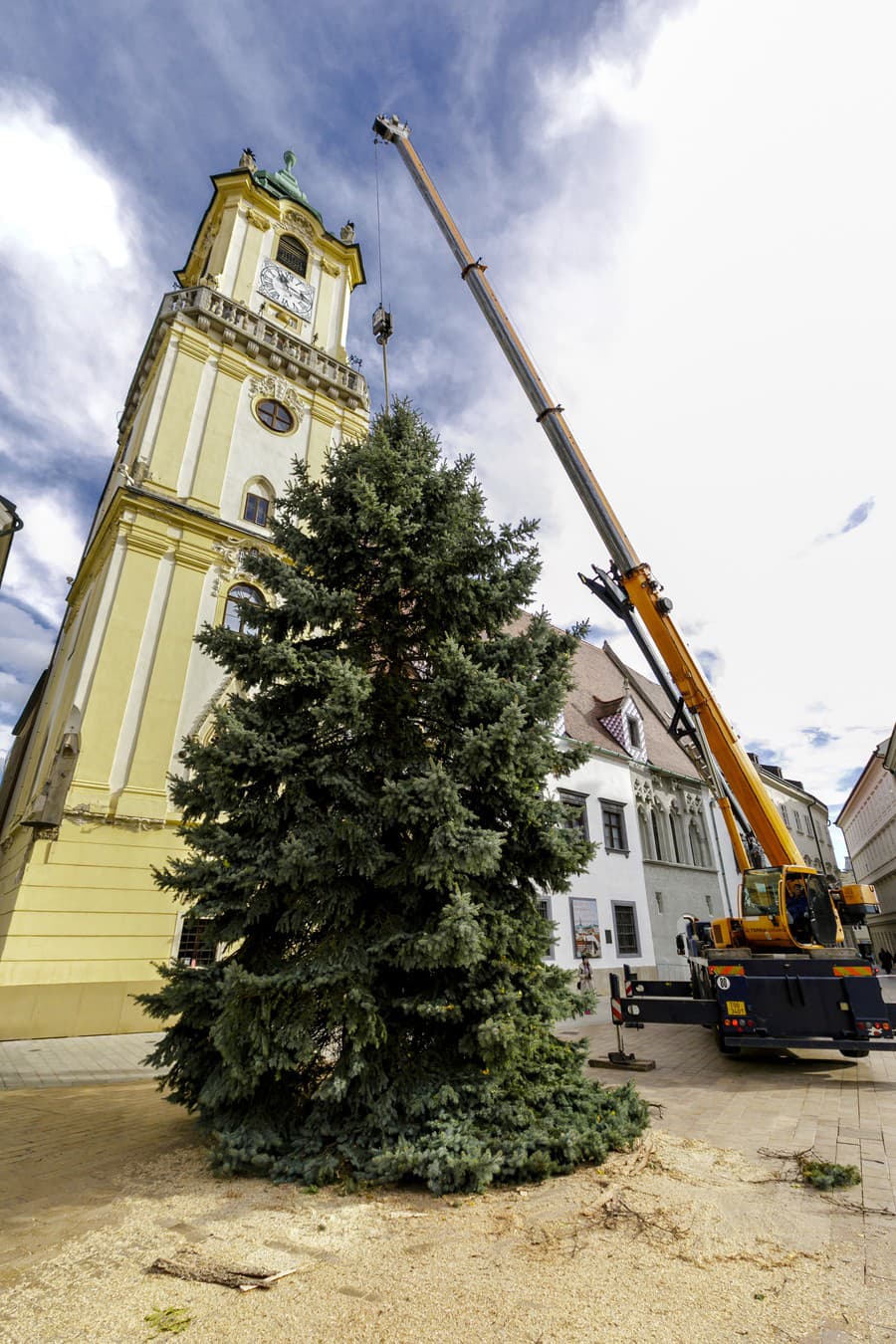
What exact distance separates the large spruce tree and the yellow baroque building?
187 inches

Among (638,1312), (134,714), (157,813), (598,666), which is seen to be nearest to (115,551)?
(134,714)

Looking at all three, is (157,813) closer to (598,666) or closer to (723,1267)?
(723,1267)

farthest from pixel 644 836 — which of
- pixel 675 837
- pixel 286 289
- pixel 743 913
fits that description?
pixel 286 289

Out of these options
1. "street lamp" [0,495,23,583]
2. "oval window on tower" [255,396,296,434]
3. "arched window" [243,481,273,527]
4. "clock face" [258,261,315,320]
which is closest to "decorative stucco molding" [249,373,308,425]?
"oval window on tower" [255,396,296,434]

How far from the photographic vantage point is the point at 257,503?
61.9ft

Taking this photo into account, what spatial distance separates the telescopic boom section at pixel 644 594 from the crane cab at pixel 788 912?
46 cm

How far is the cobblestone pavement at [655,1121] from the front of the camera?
403 centimetres

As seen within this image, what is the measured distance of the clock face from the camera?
72.9 feet

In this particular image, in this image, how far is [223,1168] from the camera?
4793mm

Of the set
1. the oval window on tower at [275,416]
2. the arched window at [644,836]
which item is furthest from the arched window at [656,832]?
the oval window on tower at [275,416]

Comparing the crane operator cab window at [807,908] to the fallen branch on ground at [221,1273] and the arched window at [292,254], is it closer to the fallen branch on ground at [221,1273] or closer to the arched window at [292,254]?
the fallen branch on ground at [221,1273]

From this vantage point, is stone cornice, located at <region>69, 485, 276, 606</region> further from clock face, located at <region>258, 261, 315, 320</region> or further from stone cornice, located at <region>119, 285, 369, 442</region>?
clock face, located at <region>258, 261, 315, 320</region>

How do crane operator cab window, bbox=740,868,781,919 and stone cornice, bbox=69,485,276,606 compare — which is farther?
stone cornice, bbox=69,485,276,606

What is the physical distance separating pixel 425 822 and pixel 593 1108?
2.80 meters
